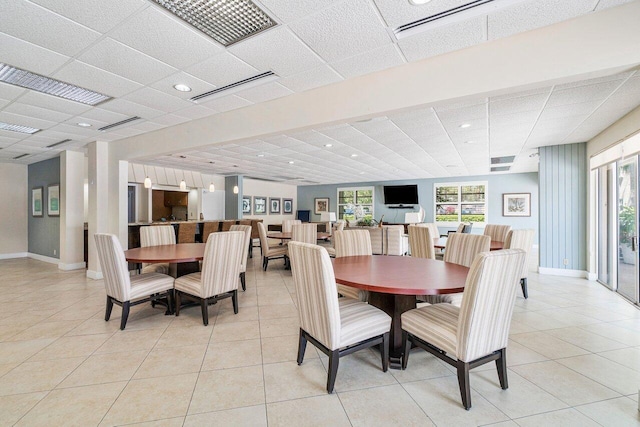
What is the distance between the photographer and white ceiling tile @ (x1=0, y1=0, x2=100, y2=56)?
1.99 m

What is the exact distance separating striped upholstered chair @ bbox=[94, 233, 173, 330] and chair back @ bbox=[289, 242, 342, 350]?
6.67 feet

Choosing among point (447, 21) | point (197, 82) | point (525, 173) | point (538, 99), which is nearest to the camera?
point (447, 21)

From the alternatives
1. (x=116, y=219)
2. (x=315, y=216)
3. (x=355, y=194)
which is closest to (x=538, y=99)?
(x=116, y=219)

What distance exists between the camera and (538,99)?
11.1 feet

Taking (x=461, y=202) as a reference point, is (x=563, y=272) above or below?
below

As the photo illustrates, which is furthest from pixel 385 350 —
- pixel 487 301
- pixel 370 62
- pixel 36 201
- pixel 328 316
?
pixel 36 201

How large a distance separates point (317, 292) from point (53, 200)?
8.13 m

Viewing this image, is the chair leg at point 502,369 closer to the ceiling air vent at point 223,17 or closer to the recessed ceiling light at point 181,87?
the ceiling air vent at point 223,17

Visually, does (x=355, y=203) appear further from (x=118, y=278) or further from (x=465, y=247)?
(x=118, y=278)

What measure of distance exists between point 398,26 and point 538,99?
2317mm

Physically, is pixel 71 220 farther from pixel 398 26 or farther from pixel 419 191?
pixel 419 191

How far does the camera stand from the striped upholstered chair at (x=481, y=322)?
1.79 metres

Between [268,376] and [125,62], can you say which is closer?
[268,376]

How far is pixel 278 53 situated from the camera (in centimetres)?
254
